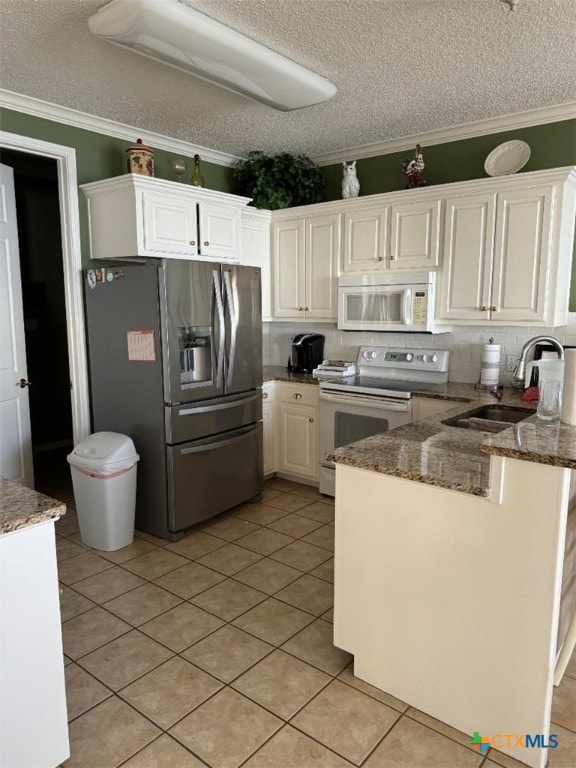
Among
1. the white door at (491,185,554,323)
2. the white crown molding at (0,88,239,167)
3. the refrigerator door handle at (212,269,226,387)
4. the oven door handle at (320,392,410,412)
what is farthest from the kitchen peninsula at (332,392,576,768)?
the white crown molding at (0,88,239,167)

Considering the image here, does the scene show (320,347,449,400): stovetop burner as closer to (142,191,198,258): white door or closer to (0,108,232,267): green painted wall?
(142,191,198,258): white door

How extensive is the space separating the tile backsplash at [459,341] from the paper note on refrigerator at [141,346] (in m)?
1.75

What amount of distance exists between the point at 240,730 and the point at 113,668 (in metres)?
0.64

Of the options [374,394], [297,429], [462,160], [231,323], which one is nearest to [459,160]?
[462,160]

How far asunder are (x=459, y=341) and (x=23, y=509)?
3.15m

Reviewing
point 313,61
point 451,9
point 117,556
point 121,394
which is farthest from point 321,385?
point 451,9

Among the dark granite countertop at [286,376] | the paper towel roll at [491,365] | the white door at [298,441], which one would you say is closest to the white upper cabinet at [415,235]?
the paper towel roll at [491,365]

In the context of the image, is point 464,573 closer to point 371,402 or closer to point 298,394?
point 371,402

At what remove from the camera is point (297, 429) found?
4.19m

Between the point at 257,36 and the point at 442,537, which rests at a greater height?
the point at 257,36

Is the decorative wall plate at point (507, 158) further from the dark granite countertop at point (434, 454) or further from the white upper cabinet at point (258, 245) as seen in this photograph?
the dark granite countertop at point (434, 454)

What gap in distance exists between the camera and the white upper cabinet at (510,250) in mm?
3131

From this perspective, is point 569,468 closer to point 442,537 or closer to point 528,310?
point 442,537

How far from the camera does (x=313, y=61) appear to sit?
8.58ft
